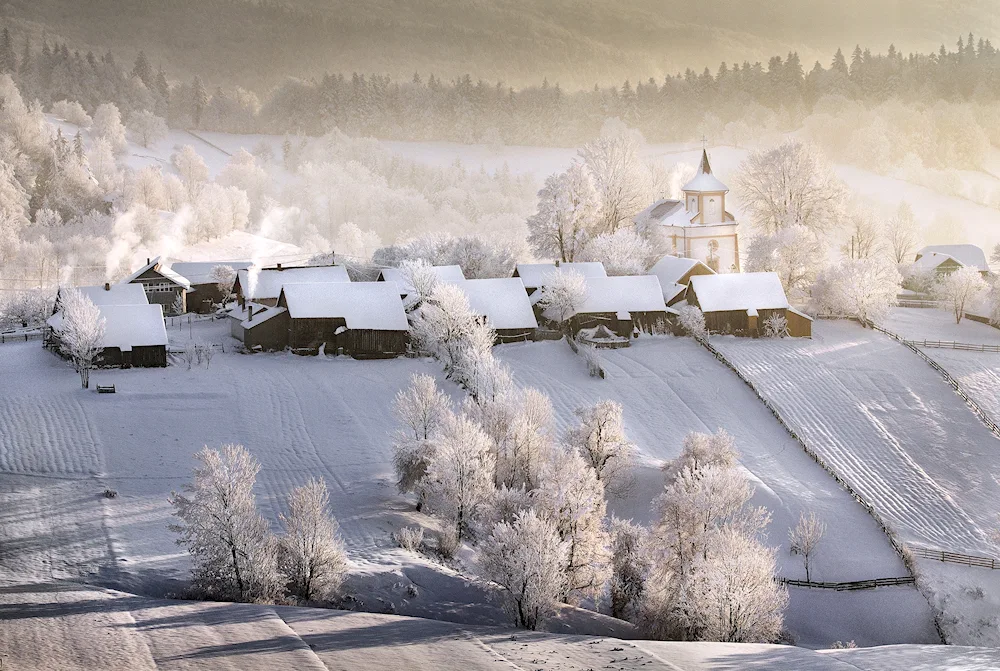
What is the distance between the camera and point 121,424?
A: 43.6m

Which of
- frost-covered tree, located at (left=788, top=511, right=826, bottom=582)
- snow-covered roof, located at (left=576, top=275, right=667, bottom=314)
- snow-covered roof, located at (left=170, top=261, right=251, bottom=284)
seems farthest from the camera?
snow-covered roof, located at (left=170, top=261, right=251, bottom=284)

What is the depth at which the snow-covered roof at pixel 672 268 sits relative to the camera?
63875 mm

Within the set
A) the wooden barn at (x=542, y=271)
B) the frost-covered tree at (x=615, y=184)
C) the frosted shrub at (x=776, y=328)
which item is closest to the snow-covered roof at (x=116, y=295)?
the wooden barn at (x=542, y=271)

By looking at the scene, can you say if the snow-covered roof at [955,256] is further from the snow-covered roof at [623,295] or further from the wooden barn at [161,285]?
the wooden barn at [161,285]

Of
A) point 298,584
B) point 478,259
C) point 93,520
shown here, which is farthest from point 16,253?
point 298,584

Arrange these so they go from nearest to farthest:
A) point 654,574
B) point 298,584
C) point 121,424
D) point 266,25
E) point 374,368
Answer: point 298,584
point 654,574
point 121,424
point 374,368
point 266,25

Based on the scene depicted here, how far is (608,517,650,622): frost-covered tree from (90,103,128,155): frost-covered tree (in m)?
86.5

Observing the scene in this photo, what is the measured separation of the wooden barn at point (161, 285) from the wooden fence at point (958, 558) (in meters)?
42.0

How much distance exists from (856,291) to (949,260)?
51.7 ft

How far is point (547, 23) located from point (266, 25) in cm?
3532

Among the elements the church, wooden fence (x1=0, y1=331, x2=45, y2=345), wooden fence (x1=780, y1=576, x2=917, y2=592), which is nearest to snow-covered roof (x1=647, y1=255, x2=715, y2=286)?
the church

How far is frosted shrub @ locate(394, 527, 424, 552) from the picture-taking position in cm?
3578

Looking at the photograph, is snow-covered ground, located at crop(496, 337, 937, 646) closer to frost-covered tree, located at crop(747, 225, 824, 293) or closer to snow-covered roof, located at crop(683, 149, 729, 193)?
frost-covered tree, located at crop(747, 225, 824, 293)

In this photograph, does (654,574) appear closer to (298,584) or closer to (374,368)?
→ (298,584)
